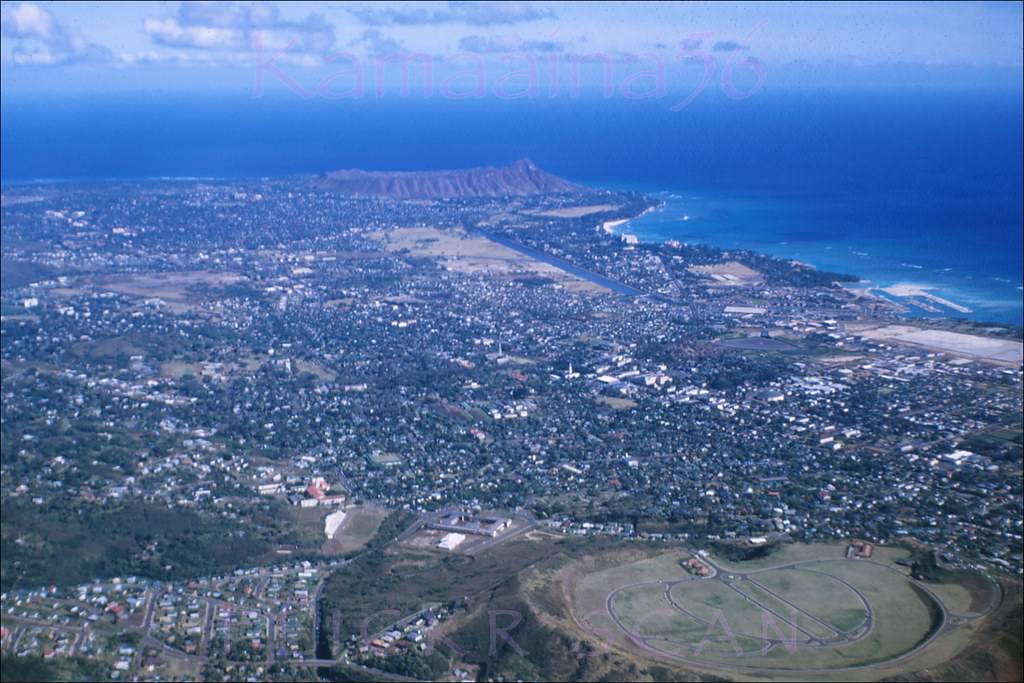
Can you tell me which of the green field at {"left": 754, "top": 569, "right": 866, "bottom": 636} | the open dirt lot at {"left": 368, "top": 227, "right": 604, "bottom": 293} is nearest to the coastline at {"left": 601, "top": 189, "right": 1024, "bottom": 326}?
the open dirt lot at {"left": 368, "top": 227, "right": 604, "bottom": 293}

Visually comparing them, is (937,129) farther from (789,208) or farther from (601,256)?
(601,256)

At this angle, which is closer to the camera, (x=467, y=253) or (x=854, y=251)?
Answer: (x=854, y=251)

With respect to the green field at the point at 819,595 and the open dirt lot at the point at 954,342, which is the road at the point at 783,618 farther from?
the open dirt lot at the point at 954,342

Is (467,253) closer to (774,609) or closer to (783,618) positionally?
(774,609)

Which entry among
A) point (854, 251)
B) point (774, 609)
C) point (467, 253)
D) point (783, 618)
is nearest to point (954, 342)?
point (854, 251)

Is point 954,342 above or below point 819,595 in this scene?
below

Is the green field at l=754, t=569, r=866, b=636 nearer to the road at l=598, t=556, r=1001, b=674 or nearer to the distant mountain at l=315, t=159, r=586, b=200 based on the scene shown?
the road at l=598, t=556, r=1001, b=674
